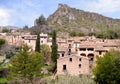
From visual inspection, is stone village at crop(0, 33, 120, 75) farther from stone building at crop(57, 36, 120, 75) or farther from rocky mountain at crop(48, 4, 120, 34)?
rocky mountain at crop(48, 4, 120, 34)

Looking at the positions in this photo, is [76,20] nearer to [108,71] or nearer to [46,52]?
[46,52]

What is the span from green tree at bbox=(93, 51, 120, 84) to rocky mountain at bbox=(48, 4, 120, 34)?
79687mm

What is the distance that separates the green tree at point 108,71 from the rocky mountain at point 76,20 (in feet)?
261

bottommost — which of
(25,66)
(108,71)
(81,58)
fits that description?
(108,71)

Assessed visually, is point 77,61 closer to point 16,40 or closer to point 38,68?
point 38,68

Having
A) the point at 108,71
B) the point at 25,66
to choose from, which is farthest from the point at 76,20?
the point at 25,66

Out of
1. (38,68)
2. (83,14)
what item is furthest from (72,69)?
(83,14)

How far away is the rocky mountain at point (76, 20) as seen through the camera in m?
122

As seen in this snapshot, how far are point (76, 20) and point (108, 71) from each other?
9599 centimetres

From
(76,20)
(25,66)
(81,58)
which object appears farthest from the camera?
(76,20)

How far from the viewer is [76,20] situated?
130 metres

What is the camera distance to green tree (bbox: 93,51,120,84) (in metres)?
34.1

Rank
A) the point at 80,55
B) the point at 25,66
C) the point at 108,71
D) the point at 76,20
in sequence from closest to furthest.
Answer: the point at 25,66
the point at 108,71
the point at 80,55
the point at 76,20

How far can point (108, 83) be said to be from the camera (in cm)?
3397
